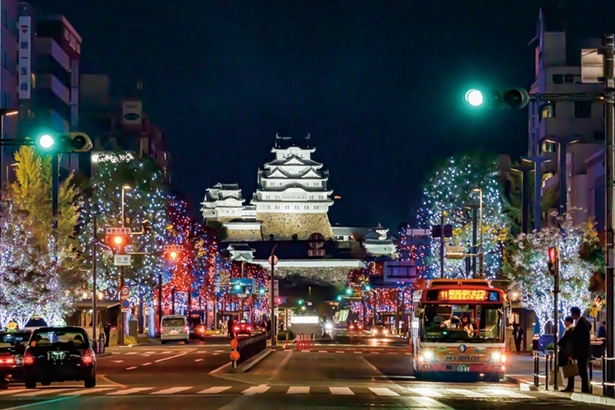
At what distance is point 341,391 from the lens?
27734mm

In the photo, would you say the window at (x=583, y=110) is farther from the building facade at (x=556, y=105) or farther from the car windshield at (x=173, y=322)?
the car windshield at (x=173, y=322)

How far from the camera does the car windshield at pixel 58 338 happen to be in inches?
1174

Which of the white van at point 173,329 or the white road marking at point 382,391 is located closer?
the white road marking at point 382,391

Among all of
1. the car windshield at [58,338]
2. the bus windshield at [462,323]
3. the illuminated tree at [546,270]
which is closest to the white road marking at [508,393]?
the bus windshield at [462,323]

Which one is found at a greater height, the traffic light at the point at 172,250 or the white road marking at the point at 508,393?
the traffic light at the point at 172,250

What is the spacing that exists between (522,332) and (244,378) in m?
30.2

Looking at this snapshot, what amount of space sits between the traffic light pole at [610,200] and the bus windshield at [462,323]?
25.8 ft

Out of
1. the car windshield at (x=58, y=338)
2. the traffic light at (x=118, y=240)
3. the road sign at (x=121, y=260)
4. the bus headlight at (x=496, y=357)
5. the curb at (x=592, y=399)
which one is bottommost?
the curb at (x=592, y=399)

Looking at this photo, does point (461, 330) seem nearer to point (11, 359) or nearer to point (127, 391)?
point (127, 391)

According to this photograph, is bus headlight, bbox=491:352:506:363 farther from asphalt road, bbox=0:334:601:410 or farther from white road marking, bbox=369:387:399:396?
white road marking, bbox=369:387:399:396

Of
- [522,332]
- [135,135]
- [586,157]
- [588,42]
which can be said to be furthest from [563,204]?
[135,135]

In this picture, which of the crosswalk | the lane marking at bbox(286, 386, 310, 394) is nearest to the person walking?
the crosswalk

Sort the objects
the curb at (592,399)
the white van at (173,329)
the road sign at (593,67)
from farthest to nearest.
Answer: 1. the white van at (173,329)
2. the road sign at (593,67)
3. the curb at (592,399)

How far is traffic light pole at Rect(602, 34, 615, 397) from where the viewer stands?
2509 cm
